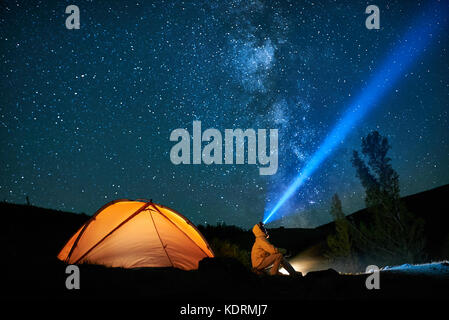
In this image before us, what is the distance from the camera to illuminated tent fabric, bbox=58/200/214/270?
8.91 metres

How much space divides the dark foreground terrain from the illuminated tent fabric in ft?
4.76

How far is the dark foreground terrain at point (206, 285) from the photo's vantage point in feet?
17.2

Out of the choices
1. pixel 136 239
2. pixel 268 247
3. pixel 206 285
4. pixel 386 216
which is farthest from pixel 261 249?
pixel 386 216

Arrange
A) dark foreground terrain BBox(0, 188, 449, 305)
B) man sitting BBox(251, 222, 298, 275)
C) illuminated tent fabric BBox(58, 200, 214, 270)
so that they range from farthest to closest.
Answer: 1. illuminated tent fabric BBox(58, 200, 214, 270)
2. man sitting BBox(251, 222, 298, 275)
3. dark foreground terrain BBox(0, 188, 449, 305)

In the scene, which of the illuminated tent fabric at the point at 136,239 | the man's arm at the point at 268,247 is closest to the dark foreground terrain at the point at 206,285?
the man's arm at the point at 268,247

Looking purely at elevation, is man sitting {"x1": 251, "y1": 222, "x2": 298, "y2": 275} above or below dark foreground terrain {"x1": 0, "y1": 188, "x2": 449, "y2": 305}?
above

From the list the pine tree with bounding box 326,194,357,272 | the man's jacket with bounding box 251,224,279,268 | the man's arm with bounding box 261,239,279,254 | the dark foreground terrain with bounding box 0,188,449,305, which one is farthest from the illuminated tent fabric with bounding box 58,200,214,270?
the pine tree with bounding box 326,194,357,272

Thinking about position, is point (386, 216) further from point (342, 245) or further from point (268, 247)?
point (268, 247)

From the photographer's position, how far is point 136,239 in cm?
925

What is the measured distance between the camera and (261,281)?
6977mm

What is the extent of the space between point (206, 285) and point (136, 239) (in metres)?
3.58

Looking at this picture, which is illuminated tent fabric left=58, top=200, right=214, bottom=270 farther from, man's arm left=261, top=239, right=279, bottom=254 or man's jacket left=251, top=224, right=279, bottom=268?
man's arm left=261, top=239, right=279, bottom=254

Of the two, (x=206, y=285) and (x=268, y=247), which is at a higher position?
(x=268, y=247)

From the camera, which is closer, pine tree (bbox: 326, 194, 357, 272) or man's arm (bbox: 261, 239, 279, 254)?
man's arm (bbox: 261, 239, 279, 254)
